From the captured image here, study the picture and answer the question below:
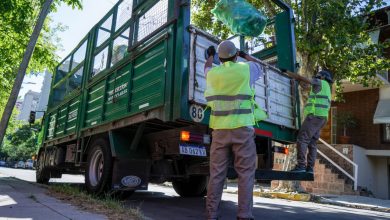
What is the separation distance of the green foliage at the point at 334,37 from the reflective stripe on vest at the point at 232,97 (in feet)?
22.1

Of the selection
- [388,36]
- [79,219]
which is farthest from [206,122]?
[388,36]

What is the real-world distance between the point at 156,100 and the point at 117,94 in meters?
1.43

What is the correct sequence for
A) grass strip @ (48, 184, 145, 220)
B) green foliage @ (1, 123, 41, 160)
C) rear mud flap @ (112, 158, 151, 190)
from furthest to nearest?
green foliage @ (1, 123, 41, 160) < rear mud flap @ (112, 158, 151, 190) < grass strip @ (48, 184, 145, 220)

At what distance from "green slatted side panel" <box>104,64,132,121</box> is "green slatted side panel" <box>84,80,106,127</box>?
297 mm

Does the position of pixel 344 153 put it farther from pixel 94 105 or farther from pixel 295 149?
pixel 94 105

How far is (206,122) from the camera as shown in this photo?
499cm

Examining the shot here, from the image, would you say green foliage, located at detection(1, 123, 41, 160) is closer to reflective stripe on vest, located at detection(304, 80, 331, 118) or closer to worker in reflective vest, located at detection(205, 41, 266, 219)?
reflective stripe on vest, located at detection(304, 80, 331, 118)

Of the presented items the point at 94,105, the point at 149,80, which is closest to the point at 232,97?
the point at 149,80

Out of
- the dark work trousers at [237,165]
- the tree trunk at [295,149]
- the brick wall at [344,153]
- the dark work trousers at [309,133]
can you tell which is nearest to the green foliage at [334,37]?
the tree trunk at [295,149]

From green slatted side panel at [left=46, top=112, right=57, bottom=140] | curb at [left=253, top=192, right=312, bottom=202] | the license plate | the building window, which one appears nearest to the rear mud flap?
the license plate

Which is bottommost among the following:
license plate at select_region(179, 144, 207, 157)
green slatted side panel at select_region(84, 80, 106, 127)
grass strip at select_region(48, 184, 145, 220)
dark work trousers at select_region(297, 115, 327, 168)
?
Result: grass strip at select_region(48, 184, 145, 220)

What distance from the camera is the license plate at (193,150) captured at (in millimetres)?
4988

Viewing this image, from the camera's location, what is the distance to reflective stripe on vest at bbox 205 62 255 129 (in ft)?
12.1

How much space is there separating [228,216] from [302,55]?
7341mm
